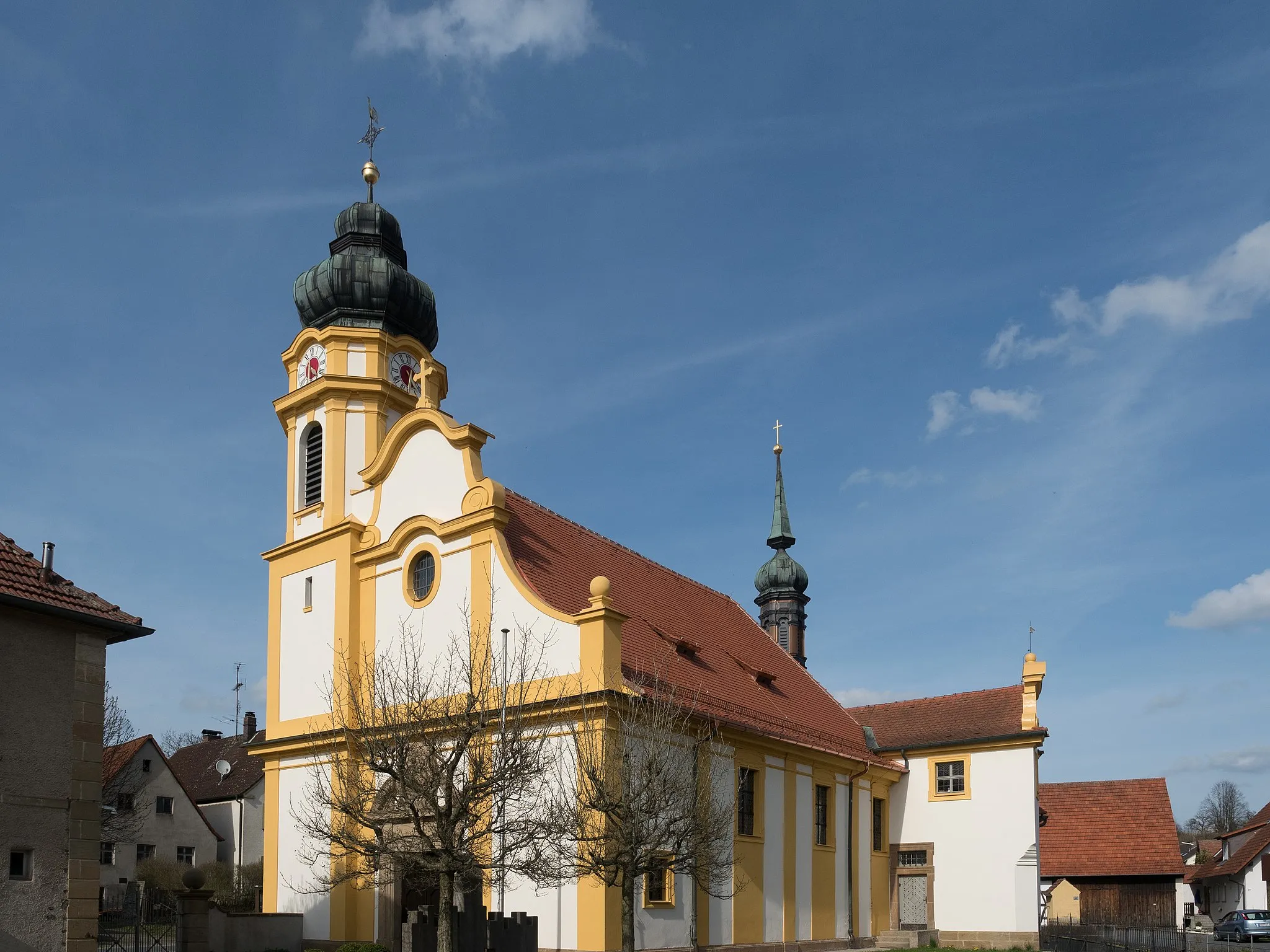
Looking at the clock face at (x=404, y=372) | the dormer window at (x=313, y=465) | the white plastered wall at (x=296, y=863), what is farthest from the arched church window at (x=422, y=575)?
the clock face at (x=404, y=372)

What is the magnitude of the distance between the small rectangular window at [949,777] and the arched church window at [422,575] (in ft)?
51.7

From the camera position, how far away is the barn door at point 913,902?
33.2m

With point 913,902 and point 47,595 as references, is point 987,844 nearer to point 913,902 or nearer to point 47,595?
point 913,902

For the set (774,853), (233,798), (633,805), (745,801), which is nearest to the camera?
(633,805)

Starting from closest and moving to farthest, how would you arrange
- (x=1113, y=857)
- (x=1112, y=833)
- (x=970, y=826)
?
1. (x=970, y=826)
2. (x=1113, y=857)
3. (x=1112, y=833)

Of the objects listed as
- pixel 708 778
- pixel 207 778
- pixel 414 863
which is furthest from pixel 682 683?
pixel 207 778

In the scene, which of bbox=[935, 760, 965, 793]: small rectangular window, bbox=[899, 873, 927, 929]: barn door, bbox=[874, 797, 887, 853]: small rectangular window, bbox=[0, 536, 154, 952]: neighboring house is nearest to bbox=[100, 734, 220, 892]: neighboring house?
bbox=[874, 797, 887, 853]: small rectangular window

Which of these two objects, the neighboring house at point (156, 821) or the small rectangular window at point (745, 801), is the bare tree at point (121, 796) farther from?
the small rectangular window at point (745, 801)

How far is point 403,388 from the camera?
1183 inches

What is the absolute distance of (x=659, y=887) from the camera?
24.1 m

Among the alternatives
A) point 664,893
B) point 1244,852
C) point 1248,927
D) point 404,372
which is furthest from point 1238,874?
point 404,372

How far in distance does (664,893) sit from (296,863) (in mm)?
8410

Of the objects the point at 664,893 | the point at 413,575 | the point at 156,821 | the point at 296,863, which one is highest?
the point at 413,575

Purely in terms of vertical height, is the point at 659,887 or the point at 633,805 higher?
the point at 633,805
